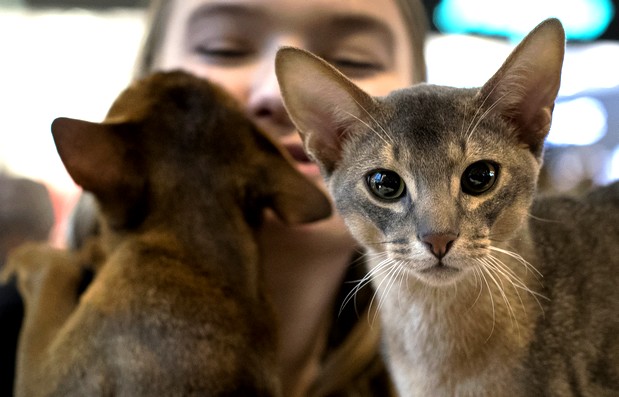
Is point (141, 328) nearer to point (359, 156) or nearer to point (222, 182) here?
point (222, 182)

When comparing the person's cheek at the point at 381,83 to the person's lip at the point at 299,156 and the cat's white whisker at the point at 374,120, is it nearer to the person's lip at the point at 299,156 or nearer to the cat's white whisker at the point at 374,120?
the person's lip at the point at 299,156

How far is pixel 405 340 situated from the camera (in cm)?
116

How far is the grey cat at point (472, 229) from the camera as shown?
3.23 ft

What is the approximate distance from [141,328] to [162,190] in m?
0.29

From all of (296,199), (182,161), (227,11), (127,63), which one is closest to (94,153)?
(182,161)

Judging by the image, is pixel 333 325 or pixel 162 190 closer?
pixel 162 190

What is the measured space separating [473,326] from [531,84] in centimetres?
43

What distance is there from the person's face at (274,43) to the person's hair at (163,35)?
0.13 m

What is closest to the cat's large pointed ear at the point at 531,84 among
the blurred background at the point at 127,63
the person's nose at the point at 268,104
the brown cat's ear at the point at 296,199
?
the brown cat's ear at the point at 296,199

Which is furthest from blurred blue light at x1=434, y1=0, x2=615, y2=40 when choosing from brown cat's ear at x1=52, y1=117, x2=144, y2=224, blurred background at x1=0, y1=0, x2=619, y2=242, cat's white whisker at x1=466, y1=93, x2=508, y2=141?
Answer: brown cat's ear at x1=52, y1=117, x2=144, y2=224

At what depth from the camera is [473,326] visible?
3.55ft

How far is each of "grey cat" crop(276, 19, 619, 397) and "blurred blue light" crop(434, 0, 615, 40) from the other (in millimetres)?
3239

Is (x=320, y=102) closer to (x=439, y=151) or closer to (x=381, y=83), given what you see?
(x=439, y=151)

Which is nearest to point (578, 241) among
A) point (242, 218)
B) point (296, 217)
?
point (296, 217)
